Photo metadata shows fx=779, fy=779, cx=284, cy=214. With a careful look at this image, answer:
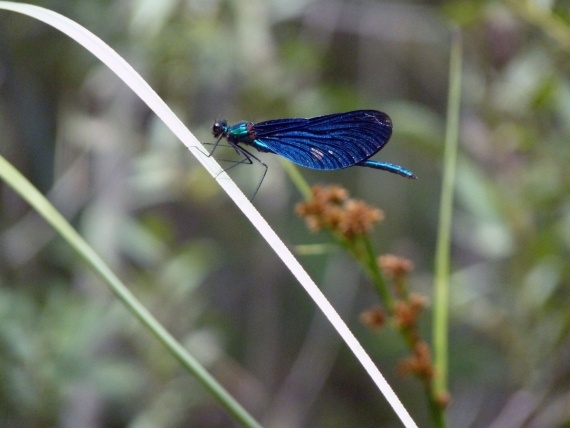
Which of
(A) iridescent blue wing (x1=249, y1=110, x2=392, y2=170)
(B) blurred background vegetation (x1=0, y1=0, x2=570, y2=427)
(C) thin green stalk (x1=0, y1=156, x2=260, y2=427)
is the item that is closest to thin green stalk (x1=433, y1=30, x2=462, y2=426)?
(A) iridescent blue wing (x1=249, y1=110, x2=392, y2=170)

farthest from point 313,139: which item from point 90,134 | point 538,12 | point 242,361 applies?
point 242,361

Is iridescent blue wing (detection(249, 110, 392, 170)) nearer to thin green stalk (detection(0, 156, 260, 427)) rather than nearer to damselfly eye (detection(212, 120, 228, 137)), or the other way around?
damselfly eye (detection(212, 120, 228, 137))

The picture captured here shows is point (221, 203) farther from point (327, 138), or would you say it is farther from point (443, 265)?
point (443, 265)

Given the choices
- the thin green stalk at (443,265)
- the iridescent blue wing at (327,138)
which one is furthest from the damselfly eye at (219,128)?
the thin green stalk at (443,265)

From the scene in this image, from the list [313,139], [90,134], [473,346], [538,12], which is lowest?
[473,346]

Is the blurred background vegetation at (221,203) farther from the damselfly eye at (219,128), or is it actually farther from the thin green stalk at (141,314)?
the thin green stalk at (141,314)

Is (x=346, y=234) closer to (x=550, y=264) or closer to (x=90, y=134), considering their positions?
(x=550, y=264)

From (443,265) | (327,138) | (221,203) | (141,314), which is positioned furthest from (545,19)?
(221,203)
